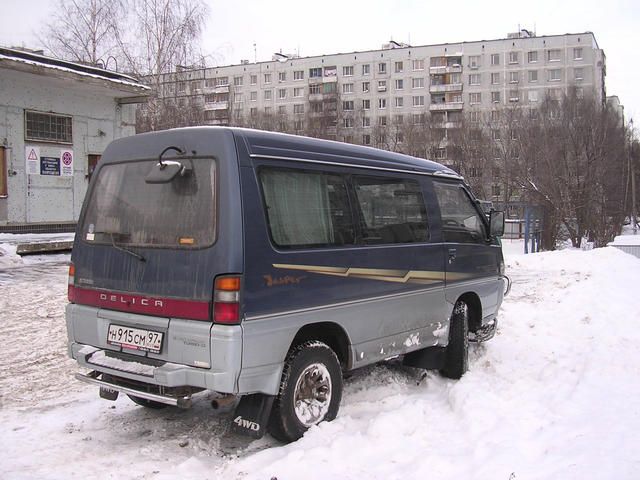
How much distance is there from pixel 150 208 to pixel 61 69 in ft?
40.3

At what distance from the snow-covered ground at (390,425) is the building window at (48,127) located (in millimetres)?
9129

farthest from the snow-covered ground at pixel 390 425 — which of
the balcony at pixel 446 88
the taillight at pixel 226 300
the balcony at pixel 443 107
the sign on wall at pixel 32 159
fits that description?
the balcony at pixel 446 88

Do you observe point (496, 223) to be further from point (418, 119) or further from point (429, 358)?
point (418, 119)

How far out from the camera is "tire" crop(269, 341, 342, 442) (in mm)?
4039

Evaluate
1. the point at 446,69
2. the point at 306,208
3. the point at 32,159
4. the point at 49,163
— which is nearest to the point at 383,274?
the point at 306,208

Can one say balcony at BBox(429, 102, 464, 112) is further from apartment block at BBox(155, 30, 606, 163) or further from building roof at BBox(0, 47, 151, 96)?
building roof at BBox(0, 47, 151, 96)

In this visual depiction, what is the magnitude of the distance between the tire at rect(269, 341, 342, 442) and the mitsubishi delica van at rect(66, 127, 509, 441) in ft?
0.03

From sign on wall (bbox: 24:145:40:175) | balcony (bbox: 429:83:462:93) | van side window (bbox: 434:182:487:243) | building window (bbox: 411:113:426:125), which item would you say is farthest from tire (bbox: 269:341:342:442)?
balcony (bbox: 429:83:462:93)

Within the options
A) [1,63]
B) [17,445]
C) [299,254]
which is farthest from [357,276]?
[1,63]

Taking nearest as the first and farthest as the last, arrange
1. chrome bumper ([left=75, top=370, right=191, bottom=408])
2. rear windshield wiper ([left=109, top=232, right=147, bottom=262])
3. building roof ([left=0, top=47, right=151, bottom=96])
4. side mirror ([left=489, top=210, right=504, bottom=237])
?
chrome bumper ([left=75, top=370, right=191, bottom=408])
rear windshield wiper ([left=109, top=232, right=147, bottom=262])
side mirror ([left=489, top=210, right=504, bottom=237])
building roof ([left=0, top=47, right=151, bottom=96])

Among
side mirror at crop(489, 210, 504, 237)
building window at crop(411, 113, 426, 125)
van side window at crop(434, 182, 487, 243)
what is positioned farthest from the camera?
building window at crop(411, 113, 426, 125)

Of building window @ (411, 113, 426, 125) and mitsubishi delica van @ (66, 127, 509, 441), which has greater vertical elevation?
building window @ (411, 113, 426, 125)

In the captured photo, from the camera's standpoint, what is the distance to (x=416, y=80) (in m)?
70.6

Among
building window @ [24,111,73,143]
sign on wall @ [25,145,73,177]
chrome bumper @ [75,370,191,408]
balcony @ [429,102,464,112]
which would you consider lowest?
chrome bumper @ [75,370,191,408]
